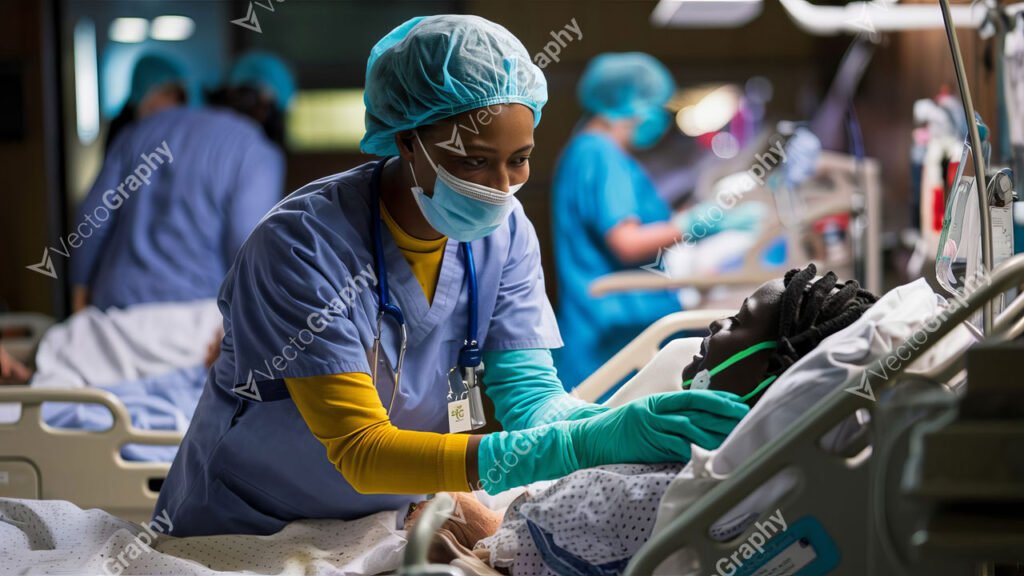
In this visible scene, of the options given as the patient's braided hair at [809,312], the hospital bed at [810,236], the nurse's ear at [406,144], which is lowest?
the hospital bed at [810,236]

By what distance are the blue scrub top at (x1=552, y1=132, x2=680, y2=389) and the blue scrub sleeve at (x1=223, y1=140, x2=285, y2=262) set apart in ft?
3.67

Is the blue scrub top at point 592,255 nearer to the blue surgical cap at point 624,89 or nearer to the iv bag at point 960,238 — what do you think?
the blue surgical cap at point 624,89

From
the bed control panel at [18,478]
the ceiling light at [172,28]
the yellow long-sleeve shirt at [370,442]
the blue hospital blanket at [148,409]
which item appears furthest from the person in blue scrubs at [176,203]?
the yellow long-sleeve shirt at [370,442]

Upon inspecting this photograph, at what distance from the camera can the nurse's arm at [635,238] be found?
4121 millimetres

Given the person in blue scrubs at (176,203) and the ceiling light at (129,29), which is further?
the ceiling light at (129,29)

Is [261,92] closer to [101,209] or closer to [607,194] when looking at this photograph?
[101,209]

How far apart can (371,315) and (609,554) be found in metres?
0.57

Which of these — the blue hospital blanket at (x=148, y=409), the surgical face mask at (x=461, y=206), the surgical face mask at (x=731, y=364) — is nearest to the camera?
the surgical face mask at (x=731, y=364)

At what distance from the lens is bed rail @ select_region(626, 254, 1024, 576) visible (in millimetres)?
1297

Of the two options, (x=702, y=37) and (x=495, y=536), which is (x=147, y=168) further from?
(x=702, y=37)

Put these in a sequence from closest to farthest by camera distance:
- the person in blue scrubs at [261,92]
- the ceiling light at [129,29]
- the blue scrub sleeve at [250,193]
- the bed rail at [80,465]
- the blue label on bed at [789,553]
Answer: the blue label on bed at [789,553] → the bed rail at [80,465] → the blue scrub sleeve at [250,193] → the person in blue scrubs at [261,92] → the ceiling light at [129,29]

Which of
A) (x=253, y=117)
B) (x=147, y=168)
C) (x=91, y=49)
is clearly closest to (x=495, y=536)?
(x=147, y=168)

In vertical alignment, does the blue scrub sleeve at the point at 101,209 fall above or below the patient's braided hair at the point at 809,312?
below

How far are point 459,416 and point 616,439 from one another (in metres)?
0.39
